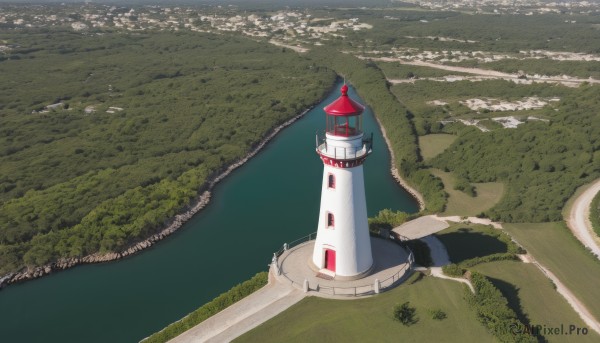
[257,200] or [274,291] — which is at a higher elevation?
[274,291]

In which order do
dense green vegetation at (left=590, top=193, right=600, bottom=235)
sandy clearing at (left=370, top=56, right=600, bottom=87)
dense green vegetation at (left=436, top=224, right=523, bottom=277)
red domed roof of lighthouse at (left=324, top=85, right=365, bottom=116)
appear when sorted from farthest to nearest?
sandy clearing at (left=370, top=56, right=600, bottom=87) → dense green vegetation at (left=590, top=193, right=600, bottom=235) → dense green vegetation at (left=436, top=224, right=523, bottom=277) → red domed roof of lighthouse at (left=324, top=85, right=365, bottom=116)

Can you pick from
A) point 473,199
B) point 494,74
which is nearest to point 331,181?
point 473,199

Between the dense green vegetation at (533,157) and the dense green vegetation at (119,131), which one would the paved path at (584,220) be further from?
the dense green vegetation at (119,131)

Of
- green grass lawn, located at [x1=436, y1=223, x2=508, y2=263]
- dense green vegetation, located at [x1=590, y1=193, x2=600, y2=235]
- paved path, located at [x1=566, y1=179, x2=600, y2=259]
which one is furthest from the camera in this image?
dense green vegetation, located at [x1=590, y1=193, x2=600, y2=235]

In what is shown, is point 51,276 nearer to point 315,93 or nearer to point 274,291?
point 274,291

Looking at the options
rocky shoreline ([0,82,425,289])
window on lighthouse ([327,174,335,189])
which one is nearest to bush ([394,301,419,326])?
window on lighthouse ([327,174,335,189])

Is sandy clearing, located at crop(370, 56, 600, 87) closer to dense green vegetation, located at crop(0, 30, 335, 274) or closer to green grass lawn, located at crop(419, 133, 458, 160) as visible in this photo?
dense green vegetation, located at crop(0, 30, 335, 274)

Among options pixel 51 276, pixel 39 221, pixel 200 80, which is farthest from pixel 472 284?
pixel 200 80
